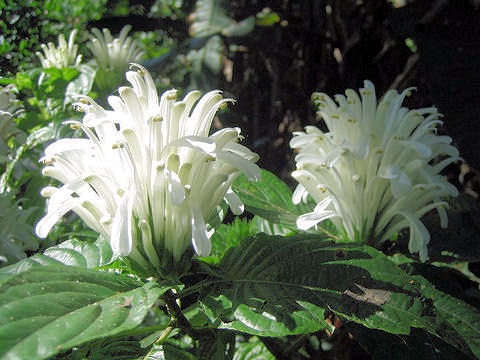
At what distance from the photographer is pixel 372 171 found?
94cm

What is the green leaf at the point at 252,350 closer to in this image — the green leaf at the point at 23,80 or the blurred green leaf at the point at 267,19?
the green leaf at the point at 23,80

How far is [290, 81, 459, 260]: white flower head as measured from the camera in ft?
3.02

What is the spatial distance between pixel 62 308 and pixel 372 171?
2.24 feet

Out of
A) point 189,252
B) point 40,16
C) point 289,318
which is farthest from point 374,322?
point 40,16

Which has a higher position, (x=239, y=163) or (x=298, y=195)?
(x=239, y=163)

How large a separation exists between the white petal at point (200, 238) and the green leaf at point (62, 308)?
0.26 ft

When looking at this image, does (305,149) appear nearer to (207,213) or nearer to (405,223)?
(405,223)

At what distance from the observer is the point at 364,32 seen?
2053 millimetres

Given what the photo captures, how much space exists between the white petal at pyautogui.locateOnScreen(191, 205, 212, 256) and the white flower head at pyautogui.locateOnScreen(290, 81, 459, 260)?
1.09 ft

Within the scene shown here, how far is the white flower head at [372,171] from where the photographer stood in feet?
3.02

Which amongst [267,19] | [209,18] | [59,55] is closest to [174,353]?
[59,55]

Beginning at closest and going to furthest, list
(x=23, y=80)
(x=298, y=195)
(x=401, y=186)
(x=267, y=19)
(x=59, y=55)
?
(x=401, y=186), (x=298, y=195), (x=23, y=80), (x=59, y=55), (x=267, y=19)

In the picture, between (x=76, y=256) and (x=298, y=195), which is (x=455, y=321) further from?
(x=76, y=256)

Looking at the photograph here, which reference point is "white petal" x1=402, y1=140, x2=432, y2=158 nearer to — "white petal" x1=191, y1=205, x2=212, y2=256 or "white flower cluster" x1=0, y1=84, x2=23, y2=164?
"white petal" x1=191, y1=205, x2=212, y2=256
